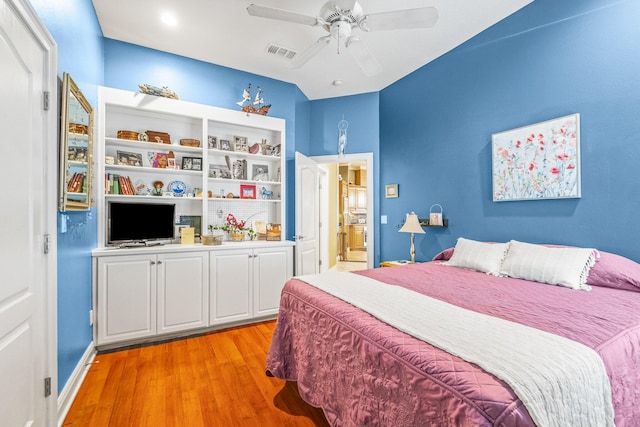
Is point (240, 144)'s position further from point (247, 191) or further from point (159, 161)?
point (159, 161)

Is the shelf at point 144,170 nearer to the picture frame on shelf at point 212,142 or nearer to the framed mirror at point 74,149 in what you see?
the picture frame on shelf at point 212,142

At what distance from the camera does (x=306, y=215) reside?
3.99m

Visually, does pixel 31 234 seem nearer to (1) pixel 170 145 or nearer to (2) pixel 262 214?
(1) pixel 170 145

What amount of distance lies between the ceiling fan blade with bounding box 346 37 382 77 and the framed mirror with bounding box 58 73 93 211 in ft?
6.31

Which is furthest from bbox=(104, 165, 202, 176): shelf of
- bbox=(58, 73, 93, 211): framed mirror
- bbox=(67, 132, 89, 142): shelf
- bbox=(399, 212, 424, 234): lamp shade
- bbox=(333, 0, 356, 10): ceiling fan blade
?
bbox=(399, 212, 424, 234): lamp shade

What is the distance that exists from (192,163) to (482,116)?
316 cm

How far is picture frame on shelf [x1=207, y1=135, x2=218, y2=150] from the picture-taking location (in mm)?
3441

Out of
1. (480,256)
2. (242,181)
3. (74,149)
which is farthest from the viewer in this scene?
(242,181)

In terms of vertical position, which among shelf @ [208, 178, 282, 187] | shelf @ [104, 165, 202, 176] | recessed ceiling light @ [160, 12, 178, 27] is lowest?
shelf @ [208, 178, 282, 187]

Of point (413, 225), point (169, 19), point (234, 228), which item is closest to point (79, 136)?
point (169, 19)

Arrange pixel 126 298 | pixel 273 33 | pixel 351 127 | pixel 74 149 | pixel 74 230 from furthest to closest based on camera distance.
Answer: pixel 351 127
pixel 273 33
pixel 126 298
pixel 74 230
pixel 74 149

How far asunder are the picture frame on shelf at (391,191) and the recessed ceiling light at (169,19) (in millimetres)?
3086

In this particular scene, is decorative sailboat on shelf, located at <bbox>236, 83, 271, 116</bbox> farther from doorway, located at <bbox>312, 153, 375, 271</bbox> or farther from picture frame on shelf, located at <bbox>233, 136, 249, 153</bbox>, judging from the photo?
doorway, located at <bbox>312, 153, 375, 271</bbox>

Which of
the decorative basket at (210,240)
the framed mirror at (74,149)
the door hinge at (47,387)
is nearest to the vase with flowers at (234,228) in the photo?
the decorative basket at (210,240)
